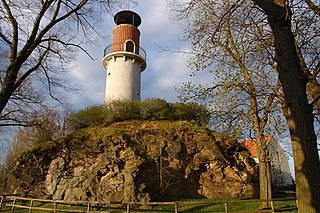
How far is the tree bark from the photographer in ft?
14.7

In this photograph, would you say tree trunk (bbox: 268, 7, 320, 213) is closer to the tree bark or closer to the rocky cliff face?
the tree bark

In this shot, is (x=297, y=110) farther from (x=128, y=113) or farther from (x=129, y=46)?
(x=129, y=46)

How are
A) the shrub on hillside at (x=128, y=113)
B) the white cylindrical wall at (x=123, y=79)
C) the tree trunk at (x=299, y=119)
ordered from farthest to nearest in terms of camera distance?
1. the white cylindrical wall at (x=123, y=79)
2. the shrub on hillside at (x=128, y=113)
3. the tree trunk at (x=299, y=119)

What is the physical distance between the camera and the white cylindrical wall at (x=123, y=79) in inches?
1011

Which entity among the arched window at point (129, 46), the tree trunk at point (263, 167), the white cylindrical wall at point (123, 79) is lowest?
the tree trunk at point (263, 167)

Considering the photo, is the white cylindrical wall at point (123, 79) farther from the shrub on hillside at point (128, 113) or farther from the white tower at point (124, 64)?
the shrub on hillside at point (128, 113)

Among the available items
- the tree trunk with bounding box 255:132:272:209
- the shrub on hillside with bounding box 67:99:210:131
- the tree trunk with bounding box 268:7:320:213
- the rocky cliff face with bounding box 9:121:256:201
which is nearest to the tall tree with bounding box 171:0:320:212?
the tree trunk with bounding box 268:7:320:213

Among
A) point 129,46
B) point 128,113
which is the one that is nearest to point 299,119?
point 128,113

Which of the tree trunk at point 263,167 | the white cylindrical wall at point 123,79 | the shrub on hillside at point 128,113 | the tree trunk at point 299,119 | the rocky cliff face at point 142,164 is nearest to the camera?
the tree trunk at point 299,119

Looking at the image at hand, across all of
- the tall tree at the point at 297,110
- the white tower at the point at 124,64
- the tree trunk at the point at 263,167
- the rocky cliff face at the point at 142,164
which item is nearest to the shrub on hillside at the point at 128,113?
the rocky cliff face at the point at 142,164

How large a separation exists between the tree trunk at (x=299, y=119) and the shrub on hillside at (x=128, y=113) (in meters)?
15.2

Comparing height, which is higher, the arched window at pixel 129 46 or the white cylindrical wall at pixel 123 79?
the arched window at pixel 129 46

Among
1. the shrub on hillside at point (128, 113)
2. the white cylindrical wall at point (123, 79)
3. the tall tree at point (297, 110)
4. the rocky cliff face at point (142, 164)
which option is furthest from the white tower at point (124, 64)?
the tall tree at point (297, 110)

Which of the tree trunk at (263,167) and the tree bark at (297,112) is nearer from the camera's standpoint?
the tree bark at (297,112)
